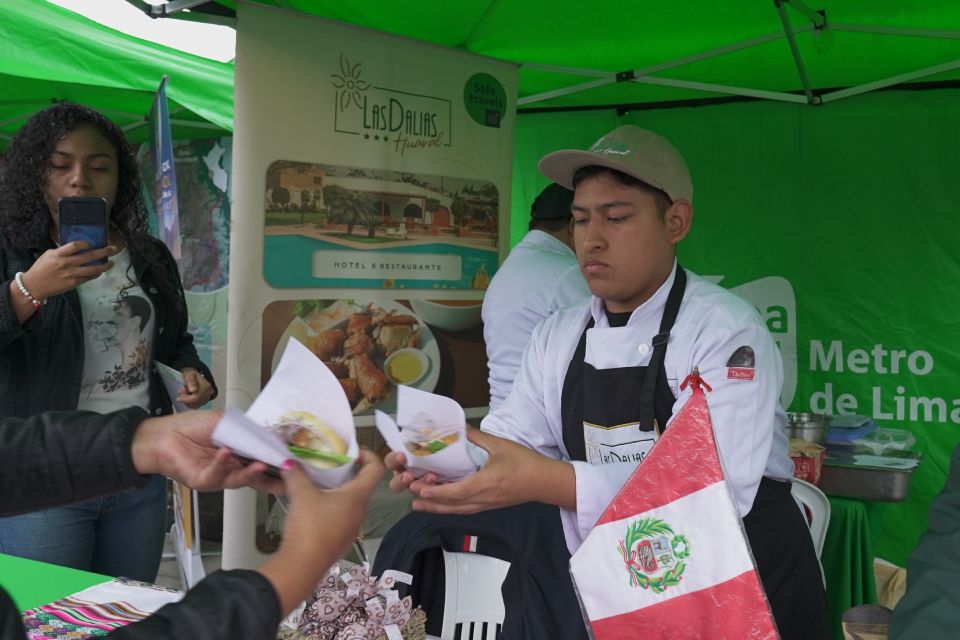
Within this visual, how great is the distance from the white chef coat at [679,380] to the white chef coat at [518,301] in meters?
1.01

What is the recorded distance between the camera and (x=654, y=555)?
4.76ft

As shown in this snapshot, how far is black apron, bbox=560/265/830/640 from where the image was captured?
74.6 inches

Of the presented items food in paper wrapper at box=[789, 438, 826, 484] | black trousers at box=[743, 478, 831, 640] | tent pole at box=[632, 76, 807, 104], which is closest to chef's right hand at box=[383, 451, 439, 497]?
black trousers at box=[743, 478, 831, 640]

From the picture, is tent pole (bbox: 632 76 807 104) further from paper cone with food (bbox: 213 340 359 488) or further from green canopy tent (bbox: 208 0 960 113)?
paper cone with food (bbox: 213 340 359 488)

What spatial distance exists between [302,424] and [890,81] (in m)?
3.83

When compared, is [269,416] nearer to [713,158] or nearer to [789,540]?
[789,540]

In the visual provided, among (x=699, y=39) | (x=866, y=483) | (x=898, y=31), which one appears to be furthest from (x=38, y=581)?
(x=898, y=31)

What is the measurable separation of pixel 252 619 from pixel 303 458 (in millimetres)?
212

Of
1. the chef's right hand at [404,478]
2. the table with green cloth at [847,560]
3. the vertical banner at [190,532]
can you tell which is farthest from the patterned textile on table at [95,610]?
the table with green cloth at [847,560]

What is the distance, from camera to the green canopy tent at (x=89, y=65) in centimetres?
424

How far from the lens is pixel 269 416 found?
1095 mm

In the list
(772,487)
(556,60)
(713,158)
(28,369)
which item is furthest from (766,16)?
(28,369)

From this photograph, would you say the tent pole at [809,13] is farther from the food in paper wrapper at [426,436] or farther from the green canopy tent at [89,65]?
the green canopy tent at [89,65]

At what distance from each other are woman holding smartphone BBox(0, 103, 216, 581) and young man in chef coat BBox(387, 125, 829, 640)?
3.60ft
